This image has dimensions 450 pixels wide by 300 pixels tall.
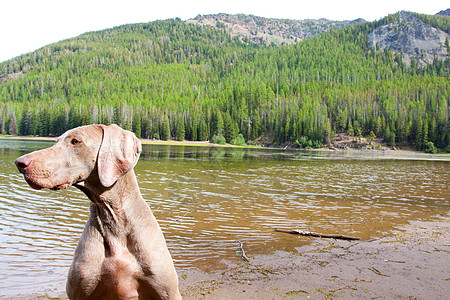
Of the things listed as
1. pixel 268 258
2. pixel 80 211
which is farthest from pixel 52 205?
pixel 268 258

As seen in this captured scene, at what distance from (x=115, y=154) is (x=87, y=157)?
0.77ft

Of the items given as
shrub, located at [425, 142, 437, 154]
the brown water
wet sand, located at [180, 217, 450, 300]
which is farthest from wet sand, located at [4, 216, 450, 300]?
shrub, located at [425, 142, 437, 154]

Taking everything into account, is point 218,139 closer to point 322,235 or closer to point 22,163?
point 322,235

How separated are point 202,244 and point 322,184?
1701cm

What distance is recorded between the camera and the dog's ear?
2.76 m

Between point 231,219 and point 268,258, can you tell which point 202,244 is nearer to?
point 268,258

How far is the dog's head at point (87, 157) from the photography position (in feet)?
8.50

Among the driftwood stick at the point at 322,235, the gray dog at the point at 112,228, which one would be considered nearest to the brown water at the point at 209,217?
the driftwood stick at the point at 322,235

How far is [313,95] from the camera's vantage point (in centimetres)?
15612

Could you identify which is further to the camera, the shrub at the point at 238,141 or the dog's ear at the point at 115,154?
the shrub at the point at 238,141

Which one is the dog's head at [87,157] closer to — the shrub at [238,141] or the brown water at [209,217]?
the brown water at [209,217]

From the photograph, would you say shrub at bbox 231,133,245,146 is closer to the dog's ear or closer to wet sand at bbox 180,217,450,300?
wet sand at bbox 180,217,450,300

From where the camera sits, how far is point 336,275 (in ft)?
23.2

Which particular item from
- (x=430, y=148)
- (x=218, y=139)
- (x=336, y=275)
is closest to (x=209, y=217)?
(x=336, y=275)
